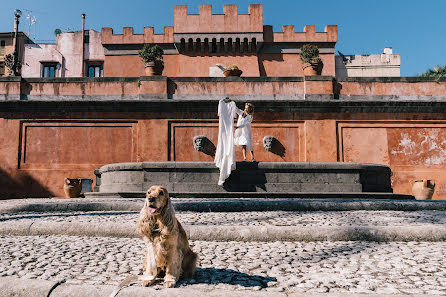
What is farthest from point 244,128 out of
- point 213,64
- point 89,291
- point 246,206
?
point 213,64

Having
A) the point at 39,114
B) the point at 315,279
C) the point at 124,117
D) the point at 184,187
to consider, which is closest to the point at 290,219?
the point at 315,279

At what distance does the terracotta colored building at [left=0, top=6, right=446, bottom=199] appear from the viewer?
15.0m

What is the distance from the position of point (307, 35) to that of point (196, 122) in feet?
46.3

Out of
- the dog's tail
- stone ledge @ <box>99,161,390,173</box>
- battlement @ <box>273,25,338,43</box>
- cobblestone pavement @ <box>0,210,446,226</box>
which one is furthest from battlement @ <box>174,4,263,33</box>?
the dog's tail

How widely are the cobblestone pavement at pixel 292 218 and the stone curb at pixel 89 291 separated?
260 centimetres

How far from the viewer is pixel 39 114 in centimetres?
1545

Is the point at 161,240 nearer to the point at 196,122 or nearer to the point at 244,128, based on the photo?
the point at 244,128

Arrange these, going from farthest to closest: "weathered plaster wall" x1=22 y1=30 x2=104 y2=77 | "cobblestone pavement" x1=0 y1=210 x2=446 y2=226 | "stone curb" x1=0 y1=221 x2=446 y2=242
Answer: "weathered plaster wall" x1=22 y1=30 x2=104 y2=77 → "cobblestone pavement" x1=0 y1=210 x2=446 y2=226 → "stone curb" x1=0 y1=221 x2=446 y2=242

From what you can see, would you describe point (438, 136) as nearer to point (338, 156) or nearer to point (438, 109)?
point (438, 109)

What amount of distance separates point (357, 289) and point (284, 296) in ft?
2.31

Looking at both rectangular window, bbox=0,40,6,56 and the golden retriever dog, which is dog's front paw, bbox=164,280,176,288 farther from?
rectangular window, bbox=0,40,6,56

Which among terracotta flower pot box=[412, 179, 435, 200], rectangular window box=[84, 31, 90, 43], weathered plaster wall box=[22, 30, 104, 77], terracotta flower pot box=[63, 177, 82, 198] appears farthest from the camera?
rectangular window box=[84, 31, 90, 43]

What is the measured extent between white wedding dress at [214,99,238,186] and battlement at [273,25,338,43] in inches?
635

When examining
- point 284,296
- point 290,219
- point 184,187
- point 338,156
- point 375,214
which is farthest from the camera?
point 338,156
